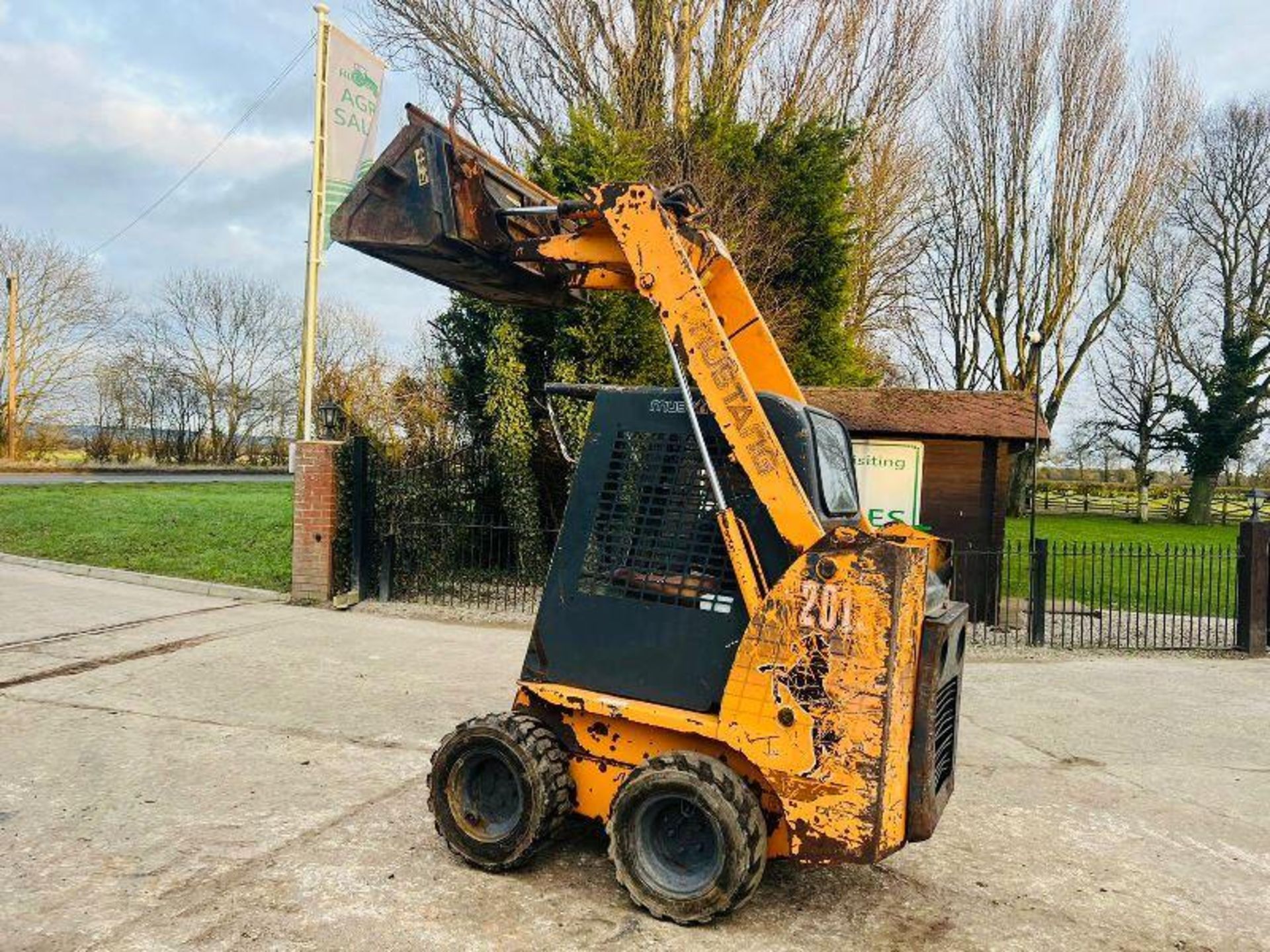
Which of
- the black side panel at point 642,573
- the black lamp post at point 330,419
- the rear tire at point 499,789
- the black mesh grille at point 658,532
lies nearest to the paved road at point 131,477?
the black lamp post at point 330,419

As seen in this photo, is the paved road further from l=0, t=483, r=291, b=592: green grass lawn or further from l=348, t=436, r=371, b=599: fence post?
l=348, t=436, r=371, b=599: fence post

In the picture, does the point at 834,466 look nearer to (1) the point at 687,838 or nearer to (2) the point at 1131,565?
(1) the point at 687,838

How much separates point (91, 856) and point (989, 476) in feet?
31.7

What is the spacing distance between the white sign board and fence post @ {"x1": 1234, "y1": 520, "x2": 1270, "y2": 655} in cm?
342

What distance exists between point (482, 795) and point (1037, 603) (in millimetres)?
8053

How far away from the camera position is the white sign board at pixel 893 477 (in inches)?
417

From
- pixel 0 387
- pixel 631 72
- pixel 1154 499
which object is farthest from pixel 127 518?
pixel 1154 499

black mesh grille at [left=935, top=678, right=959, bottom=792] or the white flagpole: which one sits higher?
the white flagpole

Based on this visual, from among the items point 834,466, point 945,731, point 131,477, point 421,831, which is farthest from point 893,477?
point 131,477

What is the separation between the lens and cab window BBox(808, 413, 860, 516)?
374 cm

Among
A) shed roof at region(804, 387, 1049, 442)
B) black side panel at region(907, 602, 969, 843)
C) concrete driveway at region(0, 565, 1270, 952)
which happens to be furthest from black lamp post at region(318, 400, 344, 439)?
black side panel at region(907, 602, 969, 843)

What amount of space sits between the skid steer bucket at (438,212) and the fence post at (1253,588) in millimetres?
8970

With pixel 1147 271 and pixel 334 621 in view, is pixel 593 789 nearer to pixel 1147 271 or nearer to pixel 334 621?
pixel 334 621

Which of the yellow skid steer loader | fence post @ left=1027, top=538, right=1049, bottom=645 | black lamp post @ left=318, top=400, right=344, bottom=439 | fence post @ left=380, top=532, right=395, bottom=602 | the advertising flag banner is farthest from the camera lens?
the advertising flag banner
